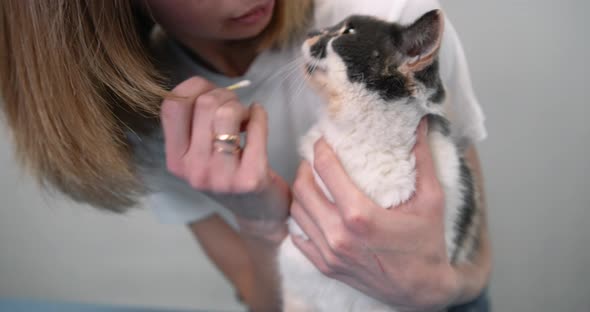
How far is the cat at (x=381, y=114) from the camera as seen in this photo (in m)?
0.46

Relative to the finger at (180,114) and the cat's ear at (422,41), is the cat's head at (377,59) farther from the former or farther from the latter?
the finger at (180,114)

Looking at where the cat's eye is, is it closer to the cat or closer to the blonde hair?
the cat

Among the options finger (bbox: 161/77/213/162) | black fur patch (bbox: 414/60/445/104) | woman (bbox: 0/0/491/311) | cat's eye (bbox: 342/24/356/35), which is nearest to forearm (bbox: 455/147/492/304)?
woman (bbox: 0/0/491/311)

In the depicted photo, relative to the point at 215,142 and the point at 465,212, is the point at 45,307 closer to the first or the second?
the point at 215,142

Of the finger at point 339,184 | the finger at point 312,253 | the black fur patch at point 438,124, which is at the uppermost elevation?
the black fur patch at point 438,124

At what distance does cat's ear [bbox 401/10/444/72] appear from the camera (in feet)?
1.36

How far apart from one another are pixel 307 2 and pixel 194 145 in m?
0.26

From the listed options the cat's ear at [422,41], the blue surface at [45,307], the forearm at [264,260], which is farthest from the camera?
the blue surface at [45,307]

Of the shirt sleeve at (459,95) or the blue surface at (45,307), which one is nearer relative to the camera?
the shirt sleeve at (459,95)

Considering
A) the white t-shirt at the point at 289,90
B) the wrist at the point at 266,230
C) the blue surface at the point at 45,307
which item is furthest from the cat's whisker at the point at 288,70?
the blue surface at the point at 45,307

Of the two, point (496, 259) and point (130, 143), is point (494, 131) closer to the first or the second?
point (496, 259)

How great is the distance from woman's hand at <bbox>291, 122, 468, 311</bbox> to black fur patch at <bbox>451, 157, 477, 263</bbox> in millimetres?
39

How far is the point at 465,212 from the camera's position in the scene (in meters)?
0.55

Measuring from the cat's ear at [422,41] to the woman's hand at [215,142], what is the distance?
194mm
